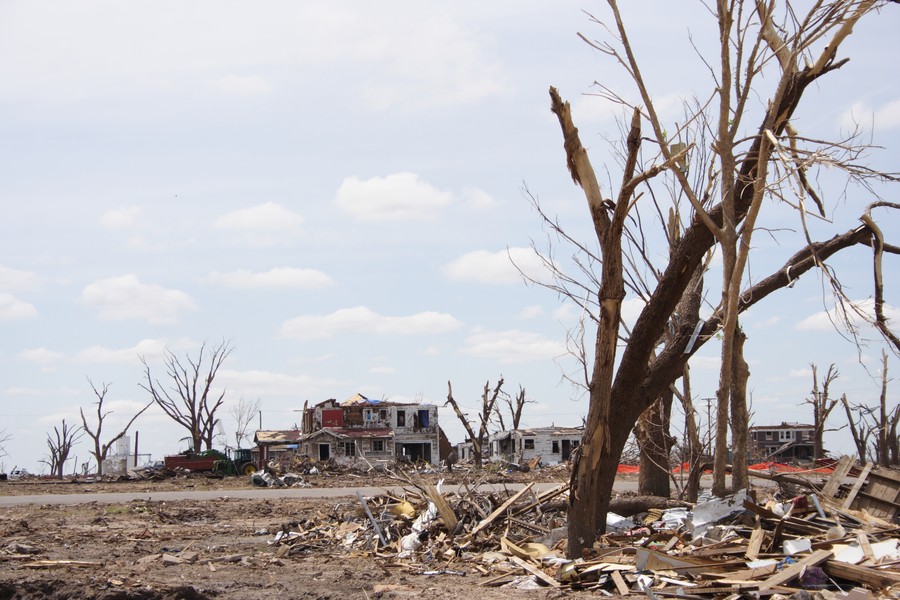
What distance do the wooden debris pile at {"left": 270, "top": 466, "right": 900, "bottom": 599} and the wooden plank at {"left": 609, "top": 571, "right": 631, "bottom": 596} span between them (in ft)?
0.04

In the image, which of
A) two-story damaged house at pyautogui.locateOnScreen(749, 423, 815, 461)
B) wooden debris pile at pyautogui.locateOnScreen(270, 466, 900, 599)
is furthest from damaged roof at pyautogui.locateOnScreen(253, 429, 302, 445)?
wooden debris pile at pyautogui.locateOnScreen(270, 466, 900, 599)

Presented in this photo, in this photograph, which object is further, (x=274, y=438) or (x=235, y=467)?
(x=274, y=438)

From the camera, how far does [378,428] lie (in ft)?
201

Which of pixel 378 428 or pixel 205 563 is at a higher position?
pixel 378 428

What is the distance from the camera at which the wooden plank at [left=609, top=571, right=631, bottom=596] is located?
813 centimetres

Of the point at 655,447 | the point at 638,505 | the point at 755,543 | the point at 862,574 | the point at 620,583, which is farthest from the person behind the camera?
the point at 655,447

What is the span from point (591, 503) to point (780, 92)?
5268 millimetres

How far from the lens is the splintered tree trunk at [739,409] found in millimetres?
10586

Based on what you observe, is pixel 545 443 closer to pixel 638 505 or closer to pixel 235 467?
pixel 235 467

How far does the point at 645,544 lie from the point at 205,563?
6407 mm

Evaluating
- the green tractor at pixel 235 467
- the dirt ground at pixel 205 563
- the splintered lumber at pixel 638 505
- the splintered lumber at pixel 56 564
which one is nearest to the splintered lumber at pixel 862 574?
the dirt ground at pixel 205 563

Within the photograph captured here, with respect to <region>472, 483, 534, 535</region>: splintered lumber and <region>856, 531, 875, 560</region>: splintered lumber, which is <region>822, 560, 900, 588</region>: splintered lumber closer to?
<region>856, 531, 875, 560</region>: splintered lumber

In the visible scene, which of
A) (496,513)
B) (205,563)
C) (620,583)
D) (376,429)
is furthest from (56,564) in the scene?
(376,429)

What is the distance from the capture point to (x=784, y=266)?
10.8m
